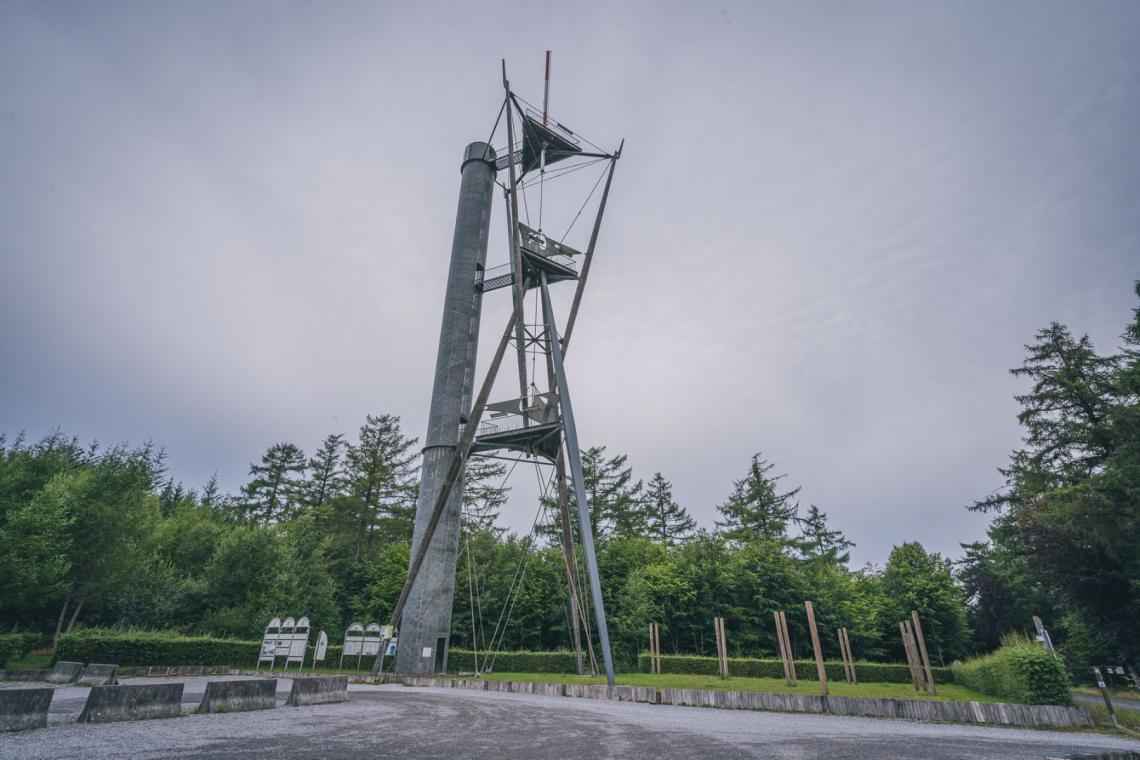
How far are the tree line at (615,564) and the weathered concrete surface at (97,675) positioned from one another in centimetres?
1148

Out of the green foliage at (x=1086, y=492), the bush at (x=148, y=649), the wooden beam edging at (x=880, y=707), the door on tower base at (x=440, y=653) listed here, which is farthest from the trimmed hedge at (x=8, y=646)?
the green foliage at (x=1086, y=492)

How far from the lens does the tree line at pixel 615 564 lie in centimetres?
2258

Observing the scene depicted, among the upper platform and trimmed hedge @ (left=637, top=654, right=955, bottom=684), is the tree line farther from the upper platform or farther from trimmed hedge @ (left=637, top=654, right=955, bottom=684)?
the upper platform

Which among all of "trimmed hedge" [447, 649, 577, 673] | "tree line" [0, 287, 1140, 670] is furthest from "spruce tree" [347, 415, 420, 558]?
"trimmed hedge" [447, 649, 577, 673]

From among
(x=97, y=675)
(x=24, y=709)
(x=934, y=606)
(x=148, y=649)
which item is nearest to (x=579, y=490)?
(x=24, y=709)

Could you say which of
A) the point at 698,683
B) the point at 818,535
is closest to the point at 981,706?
the point at 698,683

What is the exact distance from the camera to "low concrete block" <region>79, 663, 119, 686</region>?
1199 cm

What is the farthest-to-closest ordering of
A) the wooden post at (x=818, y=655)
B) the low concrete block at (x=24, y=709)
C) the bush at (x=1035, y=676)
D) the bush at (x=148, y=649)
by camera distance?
1. the bush at (x=148, y=649)
2. the wooden post at (x=818, y=655)
3. the bush at (x=1035, y=676)
4. the low concrete block at (x=24, y=709)

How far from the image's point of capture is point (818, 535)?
179 feet

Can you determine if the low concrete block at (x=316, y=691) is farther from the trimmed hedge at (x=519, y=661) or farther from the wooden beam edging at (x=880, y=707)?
the trimmed hedge at (x=519, y=661)

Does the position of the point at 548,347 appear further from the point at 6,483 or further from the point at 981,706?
the point at 6,483

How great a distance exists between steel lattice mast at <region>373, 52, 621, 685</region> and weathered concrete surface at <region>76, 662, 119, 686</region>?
9118mm

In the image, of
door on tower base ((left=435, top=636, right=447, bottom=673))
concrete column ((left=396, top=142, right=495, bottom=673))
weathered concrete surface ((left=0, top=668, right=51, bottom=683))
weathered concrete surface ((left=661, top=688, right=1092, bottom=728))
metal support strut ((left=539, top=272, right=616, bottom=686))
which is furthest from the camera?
concrete column ((left=396, top=142, right=495, bottom=673))

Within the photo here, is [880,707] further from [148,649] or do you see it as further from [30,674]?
[148,649]
